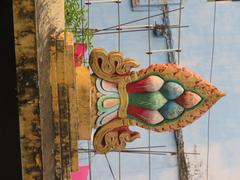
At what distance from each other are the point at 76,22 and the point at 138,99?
416cm

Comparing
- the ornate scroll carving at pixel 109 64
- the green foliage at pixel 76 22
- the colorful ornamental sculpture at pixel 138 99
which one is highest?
the green foliage at pixel 76 22

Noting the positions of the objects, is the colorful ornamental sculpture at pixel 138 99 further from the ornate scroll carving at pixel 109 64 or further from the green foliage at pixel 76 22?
the green foliage at pixel 76 22

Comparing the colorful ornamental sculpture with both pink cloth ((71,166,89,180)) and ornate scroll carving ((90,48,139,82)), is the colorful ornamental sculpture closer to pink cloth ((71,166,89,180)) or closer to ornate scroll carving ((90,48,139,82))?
ornate scroll carving ((90,48,139,82))

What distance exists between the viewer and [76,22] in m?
7.17

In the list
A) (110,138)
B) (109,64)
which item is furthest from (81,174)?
(109,64)

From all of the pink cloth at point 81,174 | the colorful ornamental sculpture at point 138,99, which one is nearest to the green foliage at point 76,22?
the pink cloth at point 81,174

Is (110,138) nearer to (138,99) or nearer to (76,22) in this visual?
(138,99)

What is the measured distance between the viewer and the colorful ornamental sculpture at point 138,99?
3.09 m

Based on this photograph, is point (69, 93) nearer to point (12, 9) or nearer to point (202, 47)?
point (12, 9)

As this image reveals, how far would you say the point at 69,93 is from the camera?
2752mm

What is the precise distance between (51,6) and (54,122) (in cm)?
57

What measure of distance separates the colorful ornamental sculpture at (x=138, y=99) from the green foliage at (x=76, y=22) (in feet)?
12.2

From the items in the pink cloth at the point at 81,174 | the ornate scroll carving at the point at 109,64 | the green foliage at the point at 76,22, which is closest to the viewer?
the ornate scroll carving at the point at 109,64

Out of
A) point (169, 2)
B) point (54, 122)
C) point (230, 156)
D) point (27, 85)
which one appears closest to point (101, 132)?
point (54, 122)
